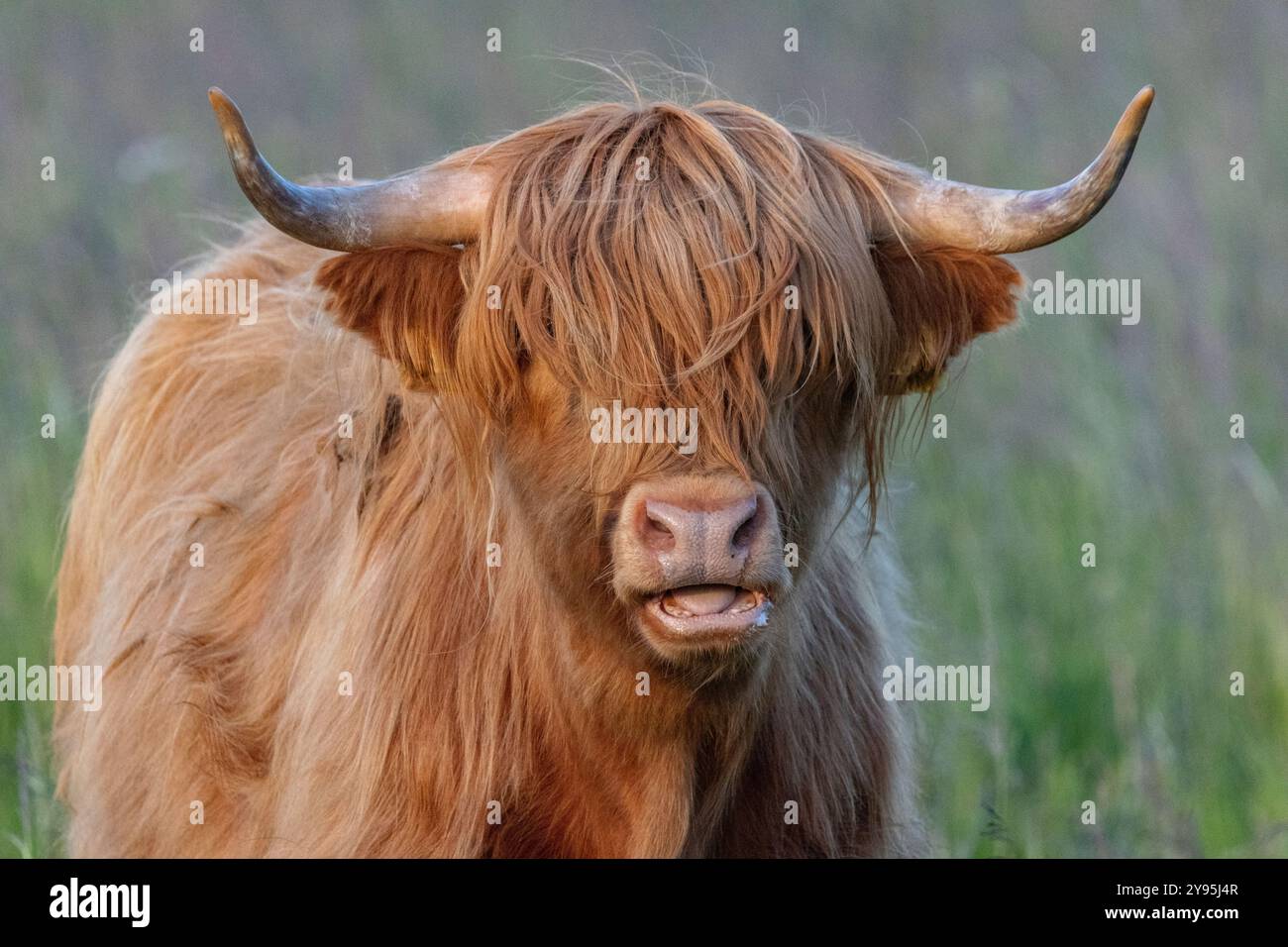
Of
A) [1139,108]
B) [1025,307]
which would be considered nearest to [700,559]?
[1139,108]

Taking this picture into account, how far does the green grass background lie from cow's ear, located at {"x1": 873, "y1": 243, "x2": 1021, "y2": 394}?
3.15 ft

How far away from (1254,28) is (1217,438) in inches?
98.4

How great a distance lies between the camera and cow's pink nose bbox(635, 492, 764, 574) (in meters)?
2.91

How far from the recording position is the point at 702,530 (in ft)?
9.61

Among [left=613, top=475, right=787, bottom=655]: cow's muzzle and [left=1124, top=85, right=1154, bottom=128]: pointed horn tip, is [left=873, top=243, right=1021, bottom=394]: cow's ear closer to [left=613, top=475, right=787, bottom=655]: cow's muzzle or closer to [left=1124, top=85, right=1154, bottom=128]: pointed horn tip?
[left=1124, top=85, right=1154, bottom=128]: pointed horn tip

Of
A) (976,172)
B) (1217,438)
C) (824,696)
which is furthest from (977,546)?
(824,696)

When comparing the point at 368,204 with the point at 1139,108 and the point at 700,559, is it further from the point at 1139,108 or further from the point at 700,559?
the point at 1139,108

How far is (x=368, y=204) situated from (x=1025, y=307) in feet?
13.7

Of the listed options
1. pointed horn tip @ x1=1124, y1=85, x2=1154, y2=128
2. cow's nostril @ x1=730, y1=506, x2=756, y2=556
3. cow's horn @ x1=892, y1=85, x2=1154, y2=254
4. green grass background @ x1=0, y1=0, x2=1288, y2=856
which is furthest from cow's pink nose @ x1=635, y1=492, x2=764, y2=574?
green grass background @ x1=0, y1=0, x2=1288, y2=856

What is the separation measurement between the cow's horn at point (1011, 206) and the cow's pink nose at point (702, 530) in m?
0.76

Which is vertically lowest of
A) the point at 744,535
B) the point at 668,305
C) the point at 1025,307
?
the point at 744,535

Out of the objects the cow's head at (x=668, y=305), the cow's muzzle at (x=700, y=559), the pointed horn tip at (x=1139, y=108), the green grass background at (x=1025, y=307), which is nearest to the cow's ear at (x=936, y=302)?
the cow's head at (x=668, y=305)
